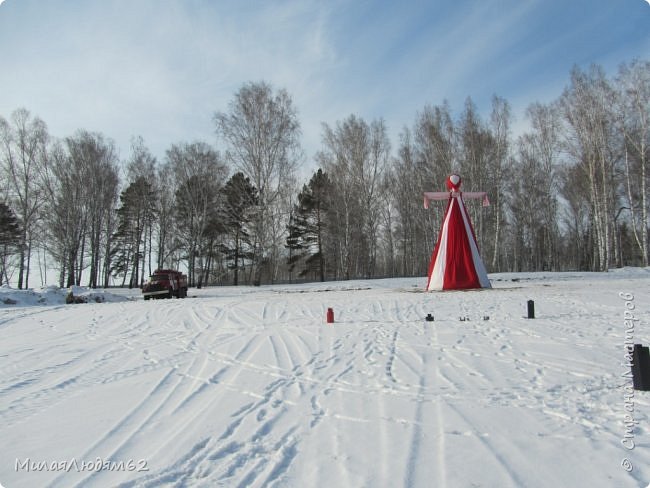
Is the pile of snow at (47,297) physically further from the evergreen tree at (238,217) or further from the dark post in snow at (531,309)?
the dark post in snow at (531,309)

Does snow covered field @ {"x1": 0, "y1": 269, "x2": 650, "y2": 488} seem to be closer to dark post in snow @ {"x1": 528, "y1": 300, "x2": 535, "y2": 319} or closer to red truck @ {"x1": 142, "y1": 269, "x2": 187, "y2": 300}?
dark post in snow @ {"x1": 528, "y1": 300, "x2": 535, "y2": 319}

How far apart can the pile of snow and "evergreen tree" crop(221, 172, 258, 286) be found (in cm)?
1085

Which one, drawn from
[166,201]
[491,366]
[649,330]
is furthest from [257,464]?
[166,201]

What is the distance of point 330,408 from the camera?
4082mm

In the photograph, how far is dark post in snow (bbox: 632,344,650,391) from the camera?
4.29 meters

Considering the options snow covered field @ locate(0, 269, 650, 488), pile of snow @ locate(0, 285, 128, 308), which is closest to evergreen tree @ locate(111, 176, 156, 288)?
pile of snow @ locate(0, 285, 128, 308)

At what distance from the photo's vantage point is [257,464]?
297cm

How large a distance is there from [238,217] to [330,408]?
29772mm

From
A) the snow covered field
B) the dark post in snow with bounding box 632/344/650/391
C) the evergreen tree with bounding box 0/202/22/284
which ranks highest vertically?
the evergreen tree with bounding box 0/202/22/284

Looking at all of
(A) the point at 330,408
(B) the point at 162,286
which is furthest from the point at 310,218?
(A) the point at 330,408

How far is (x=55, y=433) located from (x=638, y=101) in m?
30.0

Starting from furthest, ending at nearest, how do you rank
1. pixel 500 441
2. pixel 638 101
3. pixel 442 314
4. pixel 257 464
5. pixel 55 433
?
pixel 638 101, pixel 442 314, pixel 55 433, pixel 500 441, pixel 257 464

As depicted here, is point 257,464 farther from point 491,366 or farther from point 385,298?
point 385,298

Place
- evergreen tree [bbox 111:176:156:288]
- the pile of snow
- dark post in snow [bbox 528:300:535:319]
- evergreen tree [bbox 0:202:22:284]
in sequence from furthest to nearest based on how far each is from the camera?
1. evergreen tree [bbox 111:176:156:288]
2. evergreen tree [bbox 0:202:22:284]
3. the pile of snow
4. dark post in snow [bbox 528:300:535:319]
